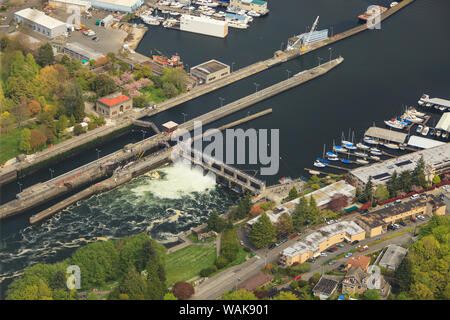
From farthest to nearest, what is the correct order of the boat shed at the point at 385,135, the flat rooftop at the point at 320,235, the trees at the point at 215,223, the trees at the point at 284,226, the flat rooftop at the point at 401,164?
1. the boat shed at the point at 385,135
2. the flat rooftop at the point at 401,164
3. the trees at the point at 215,223
4. the trees at the point at 284,226
5. the flat rooftop at the point at 320,235

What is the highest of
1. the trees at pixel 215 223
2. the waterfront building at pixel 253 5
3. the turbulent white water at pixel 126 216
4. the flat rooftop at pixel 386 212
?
the waterfront building at pixel 253 5

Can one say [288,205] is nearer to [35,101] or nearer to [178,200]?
[178,200]

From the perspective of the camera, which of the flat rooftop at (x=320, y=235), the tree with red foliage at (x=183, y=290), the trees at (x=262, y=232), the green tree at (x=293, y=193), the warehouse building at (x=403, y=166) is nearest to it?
the tree with red foliage at (x=183, y=290)

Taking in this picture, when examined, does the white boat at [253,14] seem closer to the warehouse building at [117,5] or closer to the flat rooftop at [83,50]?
the warehouse building at [117,5]

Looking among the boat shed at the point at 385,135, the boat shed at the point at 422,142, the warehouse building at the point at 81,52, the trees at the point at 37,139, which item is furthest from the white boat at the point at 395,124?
the trees at the point at 37,139

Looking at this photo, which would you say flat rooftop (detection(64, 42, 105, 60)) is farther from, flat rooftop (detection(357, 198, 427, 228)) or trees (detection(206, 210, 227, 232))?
flat rooftop (detection(357, 198, 427, 228))

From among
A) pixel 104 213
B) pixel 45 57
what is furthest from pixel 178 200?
pixel 45 57
